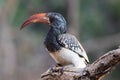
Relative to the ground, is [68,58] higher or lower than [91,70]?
higher

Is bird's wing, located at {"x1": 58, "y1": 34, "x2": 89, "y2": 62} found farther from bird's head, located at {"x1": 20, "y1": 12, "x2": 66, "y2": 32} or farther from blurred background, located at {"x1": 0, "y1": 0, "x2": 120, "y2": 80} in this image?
blurred background, located at {"x1": 0, "y1": 0, "x2": 120, "y2": 80}

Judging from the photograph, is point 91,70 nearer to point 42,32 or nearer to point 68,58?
point 68,58

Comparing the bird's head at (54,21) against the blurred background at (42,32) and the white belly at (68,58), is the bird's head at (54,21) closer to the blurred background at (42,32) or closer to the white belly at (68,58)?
the white belly at (68,58)

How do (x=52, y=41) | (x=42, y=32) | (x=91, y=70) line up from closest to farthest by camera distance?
(x=91, y=70), (x=52, y=41), (x=42, y=32)

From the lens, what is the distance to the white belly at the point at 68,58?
2.81 metres

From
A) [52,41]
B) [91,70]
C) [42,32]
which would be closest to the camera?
[91,70]

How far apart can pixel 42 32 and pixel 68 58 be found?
630 centimetres

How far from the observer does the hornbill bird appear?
2.81 meters

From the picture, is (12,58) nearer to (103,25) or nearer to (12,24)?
(12,24)

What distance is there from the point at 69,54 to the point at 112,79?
19.8 feet

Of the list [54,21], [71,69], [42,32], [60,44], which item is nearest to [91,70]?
[71,69]

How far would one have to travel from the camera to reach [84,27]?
29.0 feet

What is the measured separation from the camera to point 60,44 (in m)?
2.86

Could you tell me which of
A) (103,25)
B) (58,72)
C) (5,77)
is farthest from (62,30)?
(103,25)
